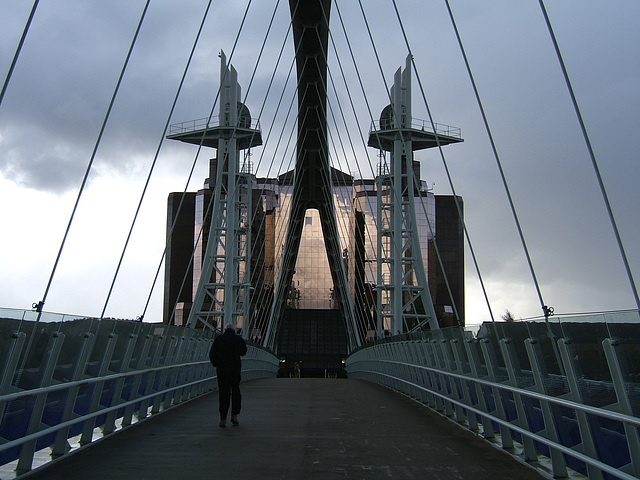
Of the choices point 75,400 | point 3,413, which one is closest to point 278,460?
point 75,400

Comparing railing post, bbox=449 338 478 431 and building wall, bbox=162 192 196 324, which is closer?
railing post, bbox=449 338 478 431

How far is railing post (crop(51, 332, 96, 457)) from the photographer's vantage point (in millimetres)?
8602

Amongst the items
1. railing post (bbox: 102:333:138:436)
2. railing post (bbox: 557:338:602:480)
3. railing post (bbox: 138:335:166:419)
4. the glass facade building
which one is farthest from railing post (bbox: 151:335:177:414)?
the glass facade building

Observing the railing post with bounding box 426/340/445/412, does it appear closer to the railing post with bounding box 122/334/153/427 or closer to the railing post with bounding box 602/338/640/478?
the railing post with bounding box 122/334/153/427

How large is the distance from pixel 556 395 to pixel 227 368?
5.61 metres

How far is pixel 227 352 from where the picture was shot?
12.0 meters

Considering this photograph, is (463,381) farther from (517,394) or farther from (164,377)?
(164,377)

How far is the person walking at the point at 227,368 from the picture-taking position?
39.0 feet

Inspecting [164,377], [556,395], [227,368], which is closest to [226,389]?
[227,368]

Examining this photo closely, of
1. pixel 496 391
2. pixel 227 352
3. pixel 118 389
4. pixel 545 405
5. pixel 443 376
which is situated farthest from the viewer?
pixel 443 376

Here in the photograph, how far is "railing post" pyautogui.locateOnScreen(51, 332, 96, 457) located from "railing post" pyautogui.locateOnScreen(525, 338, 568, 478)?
15.5 ft

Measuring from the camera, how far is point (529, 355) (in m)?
8.11

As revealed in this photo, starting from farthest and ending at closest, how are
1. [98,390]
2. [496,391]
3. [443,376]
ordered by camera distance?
[443,376] < [98,390] < [496,391]

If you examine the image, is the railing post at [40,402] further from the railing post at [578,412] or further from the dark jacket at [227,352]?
the railing post at [578,412]
